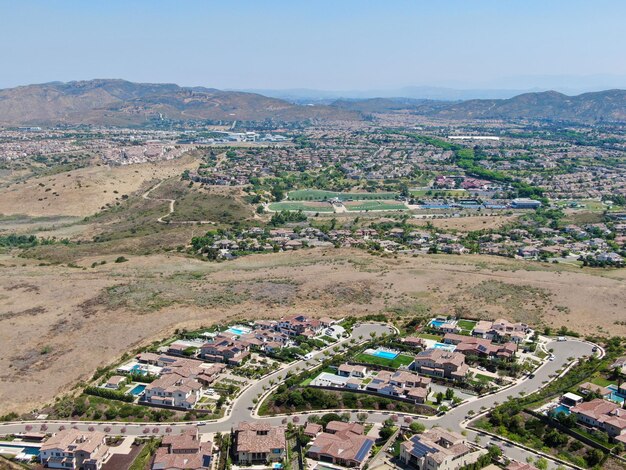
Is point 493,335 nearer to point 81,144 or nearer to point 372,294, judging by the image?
point 372,294

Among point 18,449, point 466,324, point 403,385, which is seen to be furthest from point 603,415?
point 18,449

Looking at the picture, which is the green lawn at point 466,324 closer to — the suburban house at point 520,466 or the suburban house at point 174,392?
the suburban house at point 520,466

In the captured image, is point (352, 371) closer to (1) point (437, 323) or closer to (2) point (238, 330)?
(2) point (238, 330)

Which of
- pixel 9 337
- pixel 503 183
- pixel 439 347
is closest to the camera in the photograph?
pixel 439 347

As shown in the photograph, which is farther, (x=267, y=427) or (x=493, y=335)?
(x=493, y=335)

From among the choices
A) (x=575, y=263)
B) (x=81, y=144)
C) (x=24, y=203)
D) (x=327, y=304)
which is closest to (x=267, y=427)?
(x=327, y=304)

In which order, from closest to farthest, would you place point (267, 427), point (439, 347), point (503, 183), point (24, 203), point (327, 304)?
point (267, 427) → point (439, 347) → point (327, 304) → point (24, 203) → point (503, 183)

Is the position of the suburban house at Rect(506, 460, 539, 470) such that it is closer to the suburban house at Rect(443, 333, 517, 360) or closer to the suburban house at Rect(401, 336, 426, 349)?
the suburban house at Rect(443, 333, 517, 360)

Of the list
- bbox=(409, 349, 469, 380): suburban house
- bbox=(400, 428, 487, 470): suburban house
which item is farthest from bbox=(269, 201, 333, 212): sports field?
bbox=(400, 428, 487, 470): suburban house
